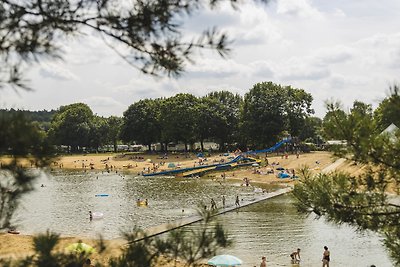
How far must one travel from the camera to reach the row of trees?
81.4 m

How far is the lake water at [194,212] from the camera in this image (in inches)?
904

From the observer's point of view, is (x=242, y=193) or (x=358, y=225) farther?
(x=242, y=193)

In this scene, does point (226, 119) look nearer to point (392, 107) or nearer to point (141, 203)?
point (141, 203)

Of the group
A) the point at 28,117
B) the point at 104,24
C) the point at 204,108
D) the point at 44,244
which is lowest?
the point at 44,244


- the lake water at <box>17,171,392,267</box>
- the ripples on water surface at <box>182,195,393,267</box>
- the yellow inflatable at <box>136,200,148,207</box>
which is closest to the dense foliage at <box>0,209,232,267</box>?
the lake water at <box>17,171,392,267</box>

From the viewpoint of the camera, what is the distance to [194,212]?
3228cm

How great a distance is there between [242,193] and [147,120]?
5678 centimetres

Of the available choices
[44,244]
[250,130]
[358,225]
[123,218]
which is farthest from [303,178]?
[250,130]

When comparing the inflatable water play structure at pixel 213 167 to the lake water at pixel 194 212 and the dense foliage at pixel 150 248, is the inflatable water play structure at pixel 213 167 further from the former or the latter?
the dense foliage at pixel 150 248

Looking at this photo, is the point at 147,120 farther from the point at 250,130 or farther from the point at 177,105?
the point at 250,130

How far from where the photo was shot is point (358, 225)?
32.3ft

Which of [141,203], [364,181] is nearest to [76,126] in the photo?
[141,203]

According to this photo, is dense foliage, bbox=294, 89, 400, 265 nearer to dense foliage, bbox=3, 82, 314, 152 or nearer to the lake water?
the lake water

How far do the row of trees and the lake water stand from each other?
2570cm
